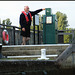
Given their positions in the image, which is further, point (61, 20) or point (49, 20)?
point (61, 20)

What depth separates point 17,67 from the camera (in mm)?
6754

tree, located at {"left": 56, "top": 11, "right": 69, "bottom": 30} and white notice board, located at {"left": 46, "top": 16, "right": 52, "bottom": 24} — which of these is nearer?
white notice board, located at {"left": 46, "top": 16, "right": 52, "bottom": 24}

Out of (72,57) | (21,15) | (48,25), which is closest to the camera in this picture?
(72,57)

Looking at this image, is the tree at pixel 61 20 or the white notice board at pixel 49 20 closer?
the white notice board at pixel 49 20

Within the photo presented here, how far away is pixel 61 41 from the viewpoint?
62.4 ft

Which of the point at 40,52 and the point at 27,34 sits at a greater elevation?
the point at 27,34

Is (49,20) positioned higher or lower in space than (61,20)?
lower

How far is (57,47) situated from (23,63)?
248 centimetres

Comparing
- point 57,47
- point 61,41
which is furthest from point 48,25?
point 61,41

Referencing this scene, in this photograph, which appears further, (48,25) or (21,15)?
(48,25)

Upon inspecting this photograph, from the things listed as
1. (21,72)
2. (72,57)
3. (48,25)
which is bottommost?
(21,72)

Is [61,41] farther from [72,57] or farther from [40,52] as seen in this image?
[72,57]

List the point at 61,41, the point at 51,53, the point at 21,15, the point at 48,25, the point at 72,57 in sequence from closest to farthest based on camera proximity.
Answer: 1. the point at 72,57
2. the point at 51,53
3. the point at 21,15
4. the point at 48,25
5. the point at 61,41

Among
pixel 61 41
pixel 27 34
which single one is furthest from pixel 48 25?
pixel 61 41
